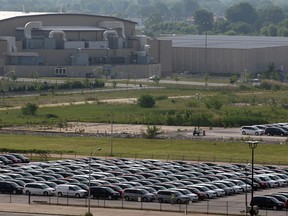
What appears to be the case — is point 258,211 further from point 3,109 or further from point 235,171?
point 3,109

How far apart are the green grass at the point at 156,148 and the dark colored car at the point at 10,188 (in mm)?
12198

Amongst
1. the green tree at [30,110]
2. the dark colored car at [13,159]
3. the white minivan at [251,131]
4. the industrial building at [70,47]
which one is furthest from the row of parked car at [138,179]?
the industrial building at [70,47]

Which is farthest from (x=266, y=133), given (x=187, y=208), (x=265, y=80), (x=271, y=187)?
(x=265, y=80)

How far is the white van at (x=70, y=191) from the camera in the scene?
50656mm

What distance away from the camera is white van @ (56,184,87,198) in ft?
166

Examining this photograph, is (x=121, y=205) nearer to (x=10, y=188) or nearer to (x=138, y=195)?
(x=138, y=195)

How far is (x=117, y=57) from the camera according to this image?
5000 inches

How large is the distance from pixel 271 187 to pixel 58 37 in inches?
2778

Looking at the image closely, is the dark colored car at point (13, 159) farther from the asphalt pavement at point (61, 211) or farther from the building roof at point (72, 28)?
the building roof at point (72, 28)

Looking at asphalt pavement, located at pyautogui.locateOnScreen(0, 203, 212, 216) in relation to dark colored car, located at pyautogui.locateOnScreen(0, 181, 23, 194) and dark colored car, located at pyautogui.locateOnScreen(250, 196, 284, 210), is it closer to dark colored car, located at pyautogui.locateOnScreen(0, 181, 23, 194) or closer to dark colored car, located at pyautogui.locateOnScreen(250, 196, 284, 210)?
dark colored car, located at pyautogui.locateOnScreen(250, 196, 284, 210)

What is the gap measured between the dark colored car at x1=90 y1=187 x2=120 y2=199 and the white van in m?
0.37

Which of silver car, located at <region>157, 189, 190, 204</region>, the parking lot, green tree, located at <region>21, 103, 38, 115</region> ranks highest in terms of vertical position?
silver car, located at <region>157, 189, 190, 204</region>

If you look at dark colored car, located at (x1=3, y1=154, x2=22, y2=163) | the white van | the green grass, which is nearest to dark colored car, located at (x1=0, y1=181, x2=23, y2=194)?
the white van

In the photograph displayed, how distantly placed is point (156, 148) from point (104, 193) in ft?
55.0
